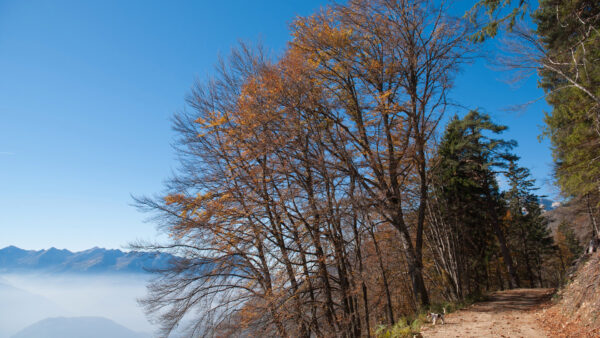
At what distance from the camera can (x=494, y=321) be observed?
27.8 feet

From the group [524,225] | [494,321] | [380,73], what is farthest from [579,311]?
[524,225]

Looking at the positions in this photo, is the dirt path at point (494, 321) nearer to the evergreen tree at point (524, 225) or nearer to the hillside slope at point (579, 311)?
the hillside slope at point (579, 311)

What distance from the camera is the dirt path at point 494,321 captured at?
736cm

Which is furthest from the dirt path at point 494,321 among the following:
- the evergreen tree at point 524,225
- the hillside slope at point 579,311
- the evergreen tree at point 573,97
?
the evergreen tree at point 524,225

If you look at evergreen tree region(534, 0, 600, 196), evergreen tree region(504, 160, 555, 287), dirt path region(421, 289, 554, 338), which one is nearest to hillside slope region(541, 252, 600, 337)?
dirt path region(421, 289, 554, 338)

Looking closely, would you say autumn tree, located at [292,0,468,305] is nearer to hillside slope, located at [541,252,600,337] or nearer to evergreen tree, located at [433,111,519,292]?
hillside slope, located at [541,252,600,337]

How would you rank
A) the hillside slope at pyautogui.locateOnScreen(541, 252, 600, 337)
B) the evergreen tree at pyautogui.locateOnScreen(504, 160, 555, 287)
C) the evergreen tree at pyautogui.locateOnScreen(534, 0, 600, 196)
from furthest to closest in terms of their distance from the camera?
the evergreen tree at pyautogui.locateOnScreen(504, 160, 555, 287), the evergreen tree at pyautogui.locateOnScreen(534, 0, 600, 196), the hillside slope at pyautogui.locateOnScreen(541, 252, 600, 337)

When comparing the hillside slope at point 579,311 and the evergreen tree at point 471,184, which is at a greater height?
the evergreen tree at point 471,184

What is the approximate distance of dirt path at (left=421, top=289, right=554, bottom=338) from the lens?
736 centimetres

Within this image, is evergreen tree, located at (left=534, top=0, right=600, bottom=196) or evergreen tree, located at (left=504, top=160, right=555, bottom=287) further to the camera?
evergreen tree, located at (left=504, top=160, right=555, bottom=287)

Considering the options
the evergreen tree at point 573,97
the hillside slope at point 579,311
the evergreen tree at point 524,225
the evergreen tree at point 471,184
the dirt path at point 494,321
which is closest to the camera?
the hillside slope at point 579,311

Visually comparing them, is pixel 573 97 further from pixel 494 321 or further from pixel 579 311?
pixel 494 321

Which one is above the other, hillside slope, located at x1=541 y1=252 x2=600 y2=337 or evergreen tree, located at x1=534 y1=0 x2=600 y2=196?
evergreen tree, located at x1=534 y1=0 x2=600 y2=196

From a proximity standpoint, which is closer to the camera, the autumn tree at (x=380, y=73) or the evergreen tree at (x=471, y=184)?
the autumn tree at (x=380, y=73)
